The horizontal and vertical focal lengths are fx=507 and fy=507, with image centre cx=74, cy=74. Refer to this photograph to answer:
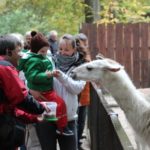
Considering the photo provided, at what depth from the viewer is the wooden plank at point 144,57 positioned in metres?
15.2

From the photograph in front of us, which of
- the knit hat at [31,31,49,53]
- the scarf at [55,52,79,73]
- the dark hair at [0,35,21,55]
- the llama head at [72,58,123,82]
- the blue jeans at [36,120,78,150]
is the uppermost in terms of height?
the dark hair at [0,35,21,55]

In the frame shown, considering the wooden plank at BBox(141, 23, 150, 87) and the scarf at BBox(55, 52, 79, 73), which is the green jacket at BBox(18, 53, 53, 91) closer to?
the scarf at BBox(55, 52, 79, 73)

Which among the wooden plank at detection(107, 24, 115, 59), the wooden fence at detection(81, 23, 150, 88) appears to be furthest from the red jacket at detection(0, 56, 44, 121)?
the wooden plank at detection(107, 24, 115, 59)

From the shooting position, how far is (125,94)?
591 centimetres

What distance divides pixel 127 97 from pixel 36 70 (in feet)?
3.94

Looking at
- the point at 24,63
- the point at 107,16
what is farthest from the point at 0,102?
the point at 107,16

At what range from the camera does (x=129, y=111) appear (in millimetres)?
5938

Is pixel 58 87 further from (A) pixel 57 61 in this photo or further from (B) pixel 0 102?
(B) pixel 0 102

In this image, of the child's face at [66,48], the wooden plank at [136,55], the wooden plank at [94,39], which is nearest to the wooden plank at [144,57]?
the wooden plank at [136,55]

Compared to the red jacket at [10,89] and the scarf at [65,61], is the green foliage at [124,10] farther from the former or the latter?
the red jacket at [10,89]

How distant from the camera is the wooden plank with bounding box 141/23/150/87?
1515 cm

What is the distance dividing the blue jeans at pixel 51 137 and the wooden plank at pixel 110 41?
31.3ft

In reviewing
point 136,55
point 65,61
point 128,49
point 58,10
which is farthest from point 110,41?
point 65,61

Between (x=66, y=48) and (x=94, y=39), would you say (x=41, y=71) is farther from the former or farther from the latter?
(x=94, y=39)
